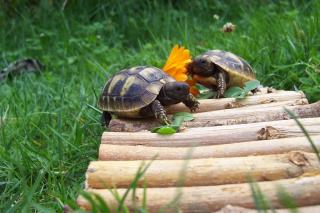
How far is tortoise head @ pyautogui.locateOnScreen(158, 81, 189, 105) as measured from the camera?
11.0 ft

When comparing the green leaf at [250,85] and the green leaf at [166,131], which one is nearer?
the green leaf at [166,131]

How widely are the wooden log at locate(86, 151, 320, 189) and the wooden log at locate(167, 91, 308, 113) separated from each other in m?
0.98

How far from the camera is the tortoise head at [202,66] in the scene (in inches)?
152

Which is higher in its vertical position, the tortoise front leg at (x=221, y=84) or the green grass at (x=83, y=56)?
the tortoise front leg at (x=221, y=84)

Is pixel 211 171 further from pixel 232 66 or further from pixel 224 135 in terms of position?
pixel 232 66

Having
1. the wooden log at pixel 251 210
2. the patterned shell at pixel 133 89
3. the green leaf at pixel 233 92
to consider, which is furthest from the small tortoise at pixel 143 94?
the wooden log at pixel 251 210

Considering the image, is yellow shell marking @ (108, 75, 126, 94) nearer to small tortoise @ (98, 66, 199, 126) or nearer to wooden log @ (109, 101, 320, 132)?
small tortoise @ (98, 66, 199, 126)

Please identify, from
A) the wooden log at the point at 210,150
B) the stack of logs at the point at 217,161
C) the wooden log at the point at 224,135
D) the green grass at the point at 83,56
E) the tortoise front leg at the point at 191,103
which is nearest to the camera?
the stack of logs at the point at 217,161

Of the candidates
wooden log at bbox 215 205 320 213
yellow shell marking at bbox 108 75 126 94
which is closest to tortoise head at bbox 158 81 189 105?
yellow shell marking at bbox 108 75 126 94

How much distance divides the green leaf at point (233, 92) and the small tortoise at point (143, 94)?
→ 1.22ft

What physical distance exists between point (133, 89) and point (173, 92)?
22 centimetres

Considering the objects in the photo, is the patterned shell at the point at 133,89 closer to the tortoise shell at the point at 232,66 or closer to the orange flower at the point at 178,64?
the orange flower at the point at 178,64

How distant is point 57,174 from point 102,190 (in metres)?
1.06

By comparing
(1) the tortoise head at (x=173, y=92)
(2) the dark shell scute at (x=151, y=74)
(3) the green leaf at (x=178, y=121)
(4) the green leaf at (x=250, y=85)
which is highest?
(2) the dark shell scute at (x=151, y=74)
